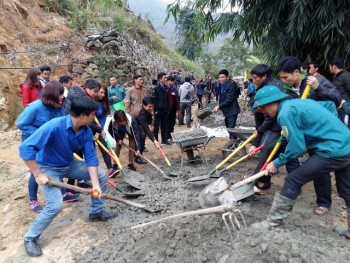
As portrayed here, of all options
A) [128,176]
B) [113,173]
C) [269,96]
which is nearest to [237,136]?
[128,176]

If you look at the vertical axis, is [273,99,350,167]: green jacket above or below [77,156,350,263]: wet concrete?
above

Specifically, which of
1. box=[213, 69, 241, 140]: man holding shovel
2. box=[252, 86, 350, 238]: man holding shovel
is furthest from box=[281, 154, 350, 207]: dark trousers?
box=[213, 69, 241, 140]: man holding shovel

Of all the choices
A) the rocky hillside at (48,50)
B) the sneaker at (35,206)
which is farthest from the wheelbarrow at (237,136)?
the rocky hillside at (48,50)

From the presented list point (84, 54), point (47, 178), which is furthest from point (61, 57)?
point (47, 178)

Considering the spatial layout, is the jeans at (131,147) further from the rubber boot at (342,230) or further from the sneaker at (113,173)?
the rubber boot at (342,230)

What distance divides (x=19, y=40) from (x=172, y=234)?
30.1 feet

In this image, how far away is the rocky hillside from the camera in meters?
8.48

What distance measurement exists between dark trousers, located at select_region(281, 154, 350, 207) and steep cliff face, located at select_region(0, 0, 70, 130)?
24.6 ft

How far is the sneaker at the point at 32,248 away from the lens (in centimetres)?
297

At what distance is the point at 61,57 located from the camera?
10164mm

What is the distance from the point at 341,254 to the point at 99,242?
87.7 inches

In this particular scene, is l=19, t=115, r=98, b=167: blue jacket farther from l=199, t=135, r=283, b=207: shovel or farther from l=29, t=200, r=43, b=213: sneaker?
l=199, t=135, r=283, b=207: shovel

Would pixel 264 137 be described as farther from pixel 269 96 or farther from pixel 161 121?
pixel 161 121

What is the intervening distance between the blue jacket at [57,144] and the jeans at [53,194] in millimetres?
83
